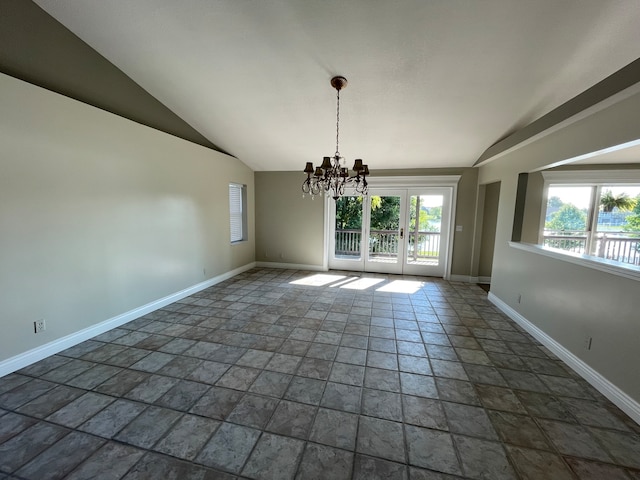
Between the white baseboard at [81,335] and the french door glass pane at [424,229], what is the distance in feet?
14.4

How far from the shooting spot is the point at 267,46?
2613 millimetres

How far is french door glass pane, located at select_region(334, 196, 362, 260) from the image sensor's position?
6.05 meters

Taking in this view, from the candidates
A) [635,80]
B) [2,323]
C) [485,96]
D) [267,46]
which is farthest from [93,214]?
[635,80]

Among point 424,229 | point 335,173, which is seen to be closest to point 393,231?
point 424,229

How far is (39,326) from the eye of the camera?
252 centimetres

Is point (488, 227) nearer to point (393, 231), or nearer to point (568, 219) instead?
point (568, 219)

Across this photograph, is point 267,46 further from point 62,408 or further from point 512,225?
point 512,225

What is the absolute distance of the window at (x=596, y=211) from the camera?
180 inches

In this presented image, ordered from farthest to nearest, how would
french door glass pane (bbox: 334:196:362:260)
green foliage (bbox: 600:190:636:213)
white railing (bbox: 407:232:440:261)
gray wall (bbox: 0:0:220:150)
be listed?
french door glass pane (bbox: 334:196:362:260) → white railing (bbox: 407:232:440:261) → green foliage (bbox: 600:190:636:213) → gray wall (bbox: 0:0:220:150)

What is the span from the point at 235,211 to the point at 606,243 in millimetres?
7229

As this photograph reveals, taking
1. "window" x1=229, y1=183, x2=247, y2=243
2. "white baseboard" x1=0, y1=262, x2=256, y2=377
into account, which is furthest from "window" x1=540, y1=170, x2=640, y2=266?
"white baseboard" x1=0, y1=262, x2=256, y2=377

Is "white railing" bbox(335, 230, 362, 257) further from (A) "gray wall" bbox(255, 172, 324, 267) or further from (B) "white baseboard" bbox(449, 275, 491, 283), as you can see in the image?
(B) "white baseboard" bbox(449, 275, 491, 283)

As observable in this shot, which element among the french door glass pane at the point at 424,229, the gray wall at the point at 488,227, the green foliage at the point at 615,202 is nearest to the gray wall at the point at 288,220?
the french door glass pane at the point at 424,229

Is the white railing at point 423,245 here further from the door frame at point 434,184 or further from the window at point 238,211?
the window at point 238,211
